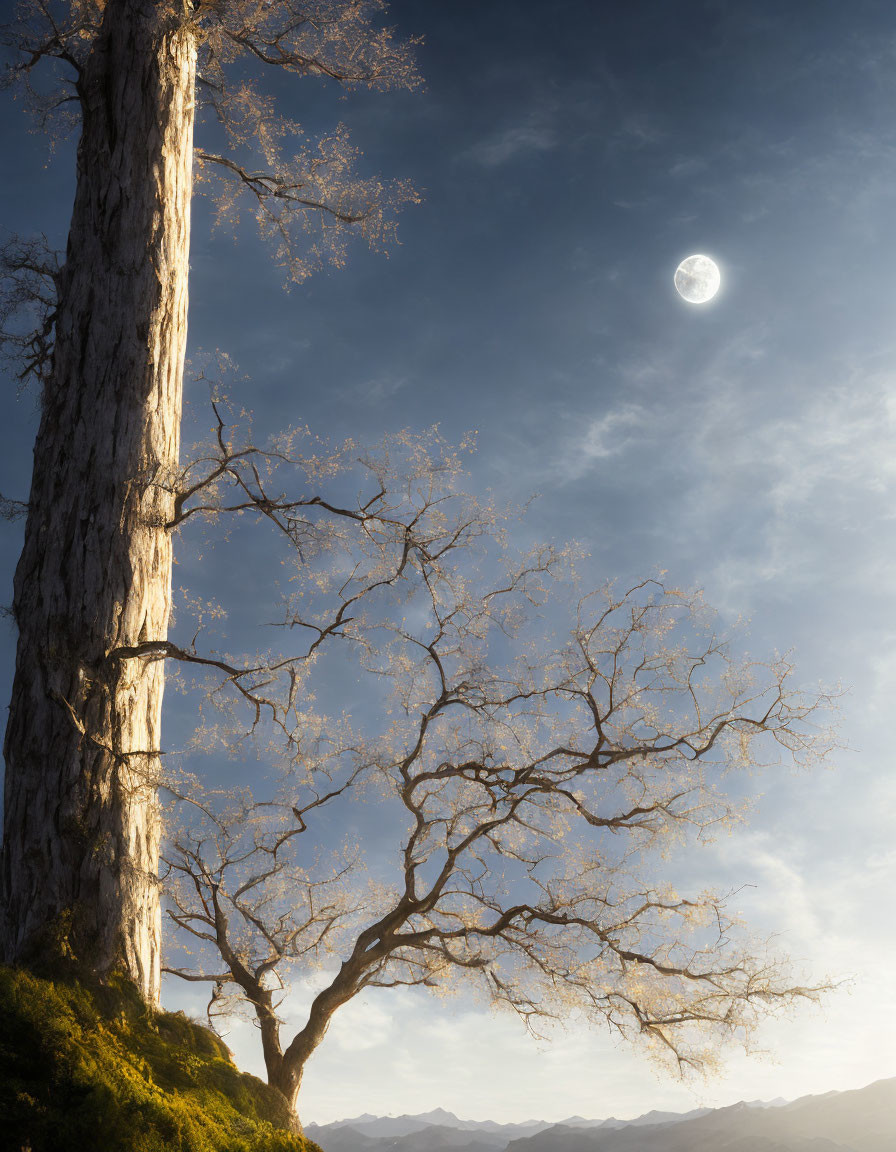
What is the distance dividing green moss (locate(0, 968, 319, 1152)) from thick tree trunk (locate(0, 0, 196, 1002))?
27 centimetres

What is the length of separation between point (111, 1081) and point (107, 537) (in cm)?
250

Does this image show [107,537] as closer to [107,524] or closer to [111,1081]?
[107,524]

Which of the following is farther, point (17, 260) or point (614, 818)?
point (614, 818)

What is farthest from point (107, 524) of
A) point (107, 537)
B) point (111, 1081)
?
point (111, 1081)

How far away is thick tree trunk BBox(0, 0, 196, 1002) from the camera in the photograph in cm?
353

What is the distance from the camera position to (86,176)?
4.82 meters

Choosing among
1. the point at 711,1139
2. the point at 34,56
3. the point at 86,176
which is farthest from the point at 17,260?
the point at 711,1139

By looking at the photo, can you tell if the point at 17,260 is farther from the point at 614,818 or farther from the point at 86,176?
the point at 614,818

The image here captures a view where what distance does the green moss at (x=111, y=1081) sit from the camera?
2473 mm

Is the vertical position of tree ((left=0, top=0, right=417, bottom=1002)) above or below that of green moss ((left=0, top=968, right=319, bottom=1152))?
above

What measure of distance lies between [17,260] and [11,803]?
3.94 meters

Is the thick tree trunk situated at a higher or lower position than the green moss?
higher

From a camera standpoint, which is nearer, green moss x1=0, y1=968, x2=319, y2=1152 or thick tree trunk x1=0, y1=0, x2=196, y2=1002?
green moss x1=0, y1=968, x2=319, y2=1152

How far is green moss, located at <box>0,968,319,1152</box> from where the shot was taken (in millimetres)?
2473
